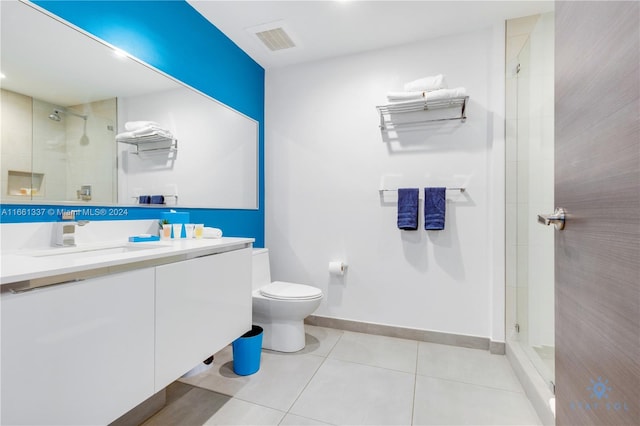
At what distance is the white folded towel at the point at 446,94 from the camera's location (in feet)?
6.58

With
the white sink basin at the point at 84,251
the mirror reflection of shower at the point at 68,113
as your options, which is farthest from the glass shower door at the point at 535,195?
the mirror reflection of shower at the point at 68,113

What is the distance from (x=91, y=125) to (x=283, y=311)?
1.47 metres

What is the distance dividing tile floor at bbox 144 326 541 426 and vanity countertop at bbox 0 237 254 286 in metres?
0.79

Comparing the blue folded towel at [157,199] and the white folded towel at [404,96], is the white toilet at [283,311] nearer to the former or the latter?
the blue folded towel at [157,199]

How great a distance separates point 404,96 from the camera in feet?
6.92

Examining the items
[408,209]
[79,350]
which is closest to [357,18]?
[408,209]

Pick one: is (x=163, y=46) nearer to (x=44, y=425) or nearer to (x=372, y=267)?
(x=44, y=425)

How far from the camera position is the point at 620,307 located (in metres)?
0.47

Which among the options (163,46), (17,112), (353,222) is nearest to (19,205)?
(17,112)

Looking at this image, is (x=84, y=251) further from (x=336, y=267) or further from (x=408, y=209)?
(x=408, y=209)

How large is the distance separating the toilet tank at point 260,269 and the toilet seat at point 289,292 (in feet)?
0.25

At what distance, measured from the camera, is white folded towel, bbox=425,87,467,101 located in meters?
2.01

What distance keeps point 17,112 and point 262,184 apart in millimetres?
1715

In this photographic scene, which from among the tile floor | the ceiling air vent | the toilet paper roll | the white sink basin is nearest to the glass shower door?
the tile floor
